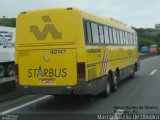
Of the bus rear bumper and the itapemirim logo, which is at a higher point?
the itapemirim logo

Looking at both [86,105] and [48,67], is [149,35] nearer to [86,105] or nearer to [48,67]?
[86,105]

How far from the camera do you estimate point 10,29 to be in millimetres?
26766

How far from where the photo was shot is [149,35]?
171000mm

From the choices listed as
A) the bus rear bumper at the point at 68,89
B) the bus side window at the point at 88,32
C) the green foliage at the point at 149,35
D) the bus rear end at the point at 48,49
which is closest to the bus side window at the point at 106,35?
the bus side window at the point at 88,32

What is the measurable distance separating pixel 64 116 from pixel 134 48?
43.3 ft

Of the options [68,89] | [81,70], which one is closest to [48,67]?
[68,89]

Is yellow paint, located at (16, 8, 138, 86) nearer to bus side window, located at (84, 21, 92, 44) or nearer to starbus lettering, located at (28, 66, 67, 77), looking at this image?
starbus lettering, located at (28, 66, 67, 77)

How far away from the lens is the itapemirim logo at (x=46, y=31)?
41.7 ft

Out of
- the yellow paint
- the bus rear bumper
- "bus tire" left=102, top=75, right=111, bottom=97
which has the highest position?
the yellow paint

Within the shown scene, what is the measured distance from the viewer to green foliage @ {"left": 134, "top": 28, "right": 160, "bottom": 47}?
144 m

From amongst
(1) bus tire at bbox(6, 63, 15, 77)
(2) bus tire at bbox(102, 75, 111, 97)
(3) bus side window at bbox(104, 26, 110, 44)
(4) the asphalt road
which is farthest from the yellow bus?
(1) bus tire at bbox(6, 63, 15, 77)

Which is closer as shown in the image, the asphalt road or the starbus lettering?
Result: the asphalt road

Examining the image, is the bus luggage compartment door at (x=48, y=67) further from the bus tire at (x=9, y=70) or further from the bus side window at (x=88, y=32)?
the bus tire at (x=9, y=70)

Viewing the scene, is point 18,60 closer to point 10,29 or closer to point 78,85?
point 78,85
